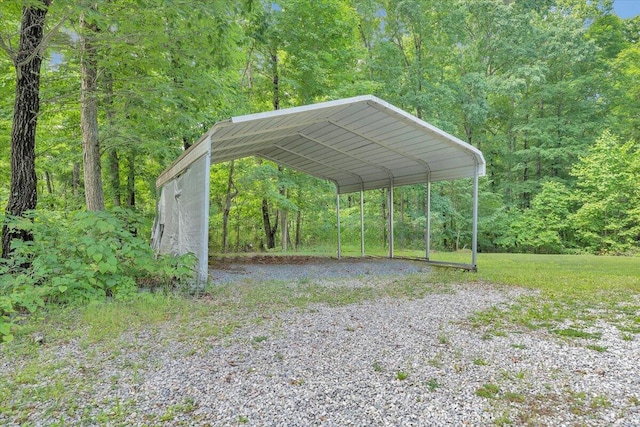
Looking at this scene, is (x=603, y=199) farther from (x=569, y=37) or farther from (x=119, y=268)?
(x=119, y=268)

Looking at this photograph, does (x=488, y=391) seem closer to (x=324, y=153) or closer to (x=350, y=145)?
(x=350, y=145)

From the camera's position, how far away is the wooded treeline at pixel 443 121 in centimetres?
1051

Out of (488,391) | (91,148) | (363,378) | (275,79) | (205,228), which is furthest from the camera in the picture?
(275,79)

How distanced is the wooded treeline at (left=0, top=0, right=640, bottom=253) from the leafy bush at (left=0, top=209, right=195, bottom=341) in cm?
317

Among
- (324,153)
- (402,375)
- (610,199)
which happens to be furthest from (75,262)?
(610,199)

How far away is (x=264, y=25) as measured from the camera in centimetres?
890

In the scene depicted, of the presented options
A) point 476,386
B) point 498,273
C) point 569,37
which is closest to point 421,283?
point 498,273

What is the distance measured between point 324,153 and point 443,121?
23.8 feet

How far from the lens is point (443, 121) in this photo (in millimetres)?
13867

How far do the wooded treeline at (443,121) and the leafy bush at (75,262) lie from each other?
3.17 metres

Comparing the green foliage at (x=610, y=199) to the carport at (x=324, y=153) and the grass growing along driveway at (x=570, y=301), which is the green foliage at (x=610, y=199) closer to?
the grass growing along driveway at (x=570, y=301)

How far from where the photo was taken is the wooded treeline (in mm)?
10508

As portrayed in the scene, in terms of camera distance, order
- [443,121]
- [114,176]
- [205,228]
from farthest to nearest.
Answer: [443,121] → [114,176] → [205,228]

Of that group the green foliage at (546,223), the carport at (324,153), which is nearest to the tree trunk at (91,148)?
the carport at (324,153)
